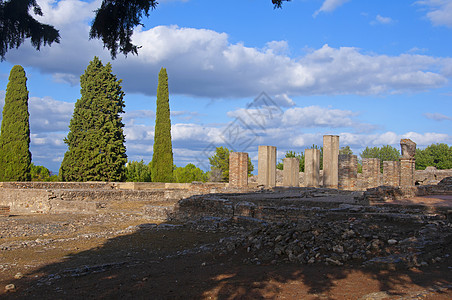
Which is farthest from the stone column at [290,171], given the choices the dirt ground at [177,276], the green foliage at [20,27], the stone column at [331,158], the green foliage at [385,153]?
the green foliage at [385,153]

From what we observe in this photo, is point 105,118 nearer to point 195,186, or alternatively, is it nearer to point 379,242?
point 195,186

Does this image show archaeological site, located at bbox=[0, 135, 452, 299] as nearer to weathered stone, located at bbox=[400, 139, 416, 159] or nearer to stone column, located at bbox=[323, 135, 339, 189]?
weathered stone, located at bbox=[400, 139, 416, 159]

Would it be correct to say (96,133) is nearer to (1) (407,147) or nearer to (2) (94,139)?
(2) (94,139)

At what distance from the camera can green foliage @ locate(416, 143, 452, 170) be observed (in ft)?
186

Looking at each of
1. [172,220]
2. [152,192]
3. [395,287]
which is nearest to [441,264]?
[395,287]

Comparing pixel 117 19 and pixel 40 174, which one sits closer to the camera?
pixel 117 19

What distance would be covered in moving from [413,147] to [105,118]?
2002cm

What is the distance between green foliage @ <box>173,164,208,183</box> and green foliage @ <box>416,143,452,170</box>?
122 feet

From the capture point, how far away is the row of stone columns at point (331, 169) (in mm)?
23688

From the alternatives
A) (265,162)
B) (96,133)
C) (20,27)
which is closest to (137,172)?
(96,133)

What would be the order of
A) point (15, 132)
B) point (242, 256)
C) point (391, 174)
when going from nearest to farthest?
point (242, 256) < point (391, 174) < point (15, 132)

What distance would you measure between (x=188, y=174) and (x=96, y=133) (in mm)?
8311

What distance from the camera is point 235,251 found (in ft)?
24.4

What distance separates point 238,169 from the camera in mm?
24531
